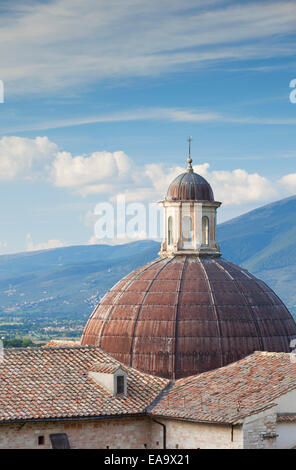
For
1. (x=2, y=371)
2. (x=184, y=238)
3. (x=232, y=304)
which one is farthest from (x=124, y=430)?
(x=184, y=238)

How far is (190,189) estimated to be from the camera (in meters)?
57.6

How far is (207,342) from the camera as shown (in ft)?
168

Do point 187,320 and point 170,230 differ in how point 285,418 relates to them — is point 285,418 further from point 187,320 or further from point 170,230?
point 170,230

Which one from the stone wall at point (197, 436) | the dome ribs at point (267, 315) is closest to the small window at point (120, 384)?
the stone wall at point (197, 436)

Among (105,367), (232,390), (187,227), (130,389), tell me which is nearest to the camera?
(232,390)

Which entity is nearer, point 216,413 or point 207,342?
point 216,413

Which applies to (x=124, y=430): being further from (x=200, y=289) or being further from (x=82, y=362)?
(x=200, y=289)

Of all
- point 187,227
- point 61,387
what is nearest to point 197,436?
point 61,387

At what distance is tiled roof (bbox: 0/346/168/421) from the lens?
4519cm

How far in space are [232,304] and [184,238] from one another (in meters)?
6.08

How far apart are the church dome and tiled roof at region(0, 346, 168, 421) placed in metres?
10.4

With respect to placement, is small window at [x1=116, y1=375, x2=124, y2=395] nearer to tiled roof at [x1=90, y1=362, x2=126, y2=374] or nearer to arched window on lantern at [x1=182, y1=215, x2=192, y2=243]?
tiled roof at [x1=90, y1=362, x2=126, y2=374]

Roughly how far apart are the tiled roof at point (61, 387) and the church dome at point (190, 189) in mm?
10368

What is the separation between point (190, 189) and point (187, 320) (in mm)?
8696
